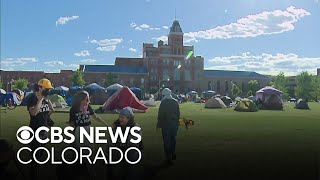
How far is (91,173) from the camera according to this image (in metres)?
6.32

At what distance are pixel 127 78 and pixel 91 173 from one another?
2856 inches

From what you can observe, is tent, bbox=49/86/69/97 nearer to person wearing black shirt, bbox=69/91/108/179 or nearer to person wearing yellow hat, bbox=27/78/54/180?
person wearing yellow hat, bbox=27/78/54/180

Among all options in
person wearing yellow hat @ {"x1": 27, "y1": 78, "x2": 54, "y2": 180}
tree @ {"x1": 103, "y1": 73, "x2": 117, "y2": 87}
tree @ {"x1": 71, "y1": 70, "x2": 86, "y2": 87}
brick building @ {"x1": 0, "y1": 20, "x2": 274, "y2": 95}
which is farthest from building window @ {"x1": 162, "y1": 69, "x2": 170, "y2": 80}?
A: person wearing yellow hat @ {"x1": 27, "y1": 78, "x2": 54, "y2": 180}

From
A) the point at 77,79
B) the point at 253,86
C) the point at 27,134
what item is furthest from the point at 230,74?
the point at 27,134

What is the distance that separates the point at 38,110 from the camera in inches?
275

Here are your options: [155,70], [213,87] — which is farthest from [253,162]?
[213,87]

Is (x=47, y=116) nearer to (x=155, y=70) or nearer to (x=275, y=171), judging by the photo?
(x=275, y=171)

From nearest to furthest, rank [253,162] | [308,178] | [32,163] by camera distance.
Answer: [32,163] → [308,178] → [253,162]

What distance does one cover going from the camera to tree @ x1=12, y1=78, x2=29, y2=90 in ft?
195

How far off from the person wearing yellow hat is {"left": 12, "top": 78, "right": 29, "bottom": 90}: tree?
54.8 meters

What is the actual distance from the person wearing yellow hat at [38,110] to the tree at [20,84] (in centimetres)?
5481

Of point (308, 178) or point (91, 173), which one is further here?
point (308, 178)

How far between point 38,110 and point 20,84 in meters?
55.9

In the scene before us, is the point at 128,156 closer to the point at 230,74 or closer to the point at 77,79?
the point at 77,79
